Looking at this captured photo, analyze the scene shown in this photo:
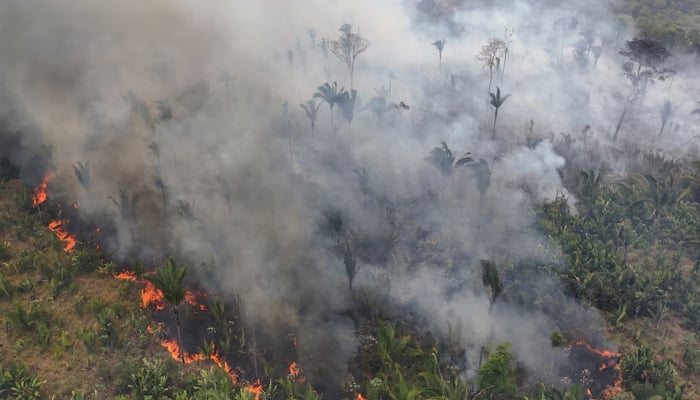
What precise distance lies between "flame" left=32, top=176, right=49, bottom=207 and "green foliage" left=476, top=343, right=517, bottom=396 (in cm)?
2404

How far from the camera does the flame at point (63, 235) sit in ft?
83.4

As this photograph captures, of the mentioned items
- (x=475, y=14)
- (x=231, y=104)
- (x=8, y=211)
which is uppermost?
(x=475, y=14)

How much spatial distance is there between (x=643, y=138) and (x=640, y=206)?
44.5ft

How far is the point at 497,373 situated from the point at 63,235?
21.7m

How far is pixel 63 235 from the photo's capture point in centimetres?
2630

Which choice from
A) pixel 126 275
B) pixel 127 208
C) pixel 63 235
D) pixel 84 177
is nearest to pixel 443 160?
pixel 127 208

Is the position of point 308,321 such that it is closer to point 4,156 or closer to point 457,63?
point 4,156

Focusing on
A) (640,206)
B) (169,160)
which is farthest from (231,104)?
(640,206)

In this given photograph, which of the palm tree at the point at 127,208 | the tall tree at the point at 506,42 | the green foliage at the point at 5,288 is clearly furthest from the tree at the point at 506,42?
the green foliage at the point at 5,288

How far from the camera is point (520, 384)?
741 inches

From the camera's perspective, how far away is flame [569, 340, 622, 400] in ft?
61.4

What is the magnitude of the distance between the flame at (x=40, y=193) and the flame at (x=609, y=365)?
89.0ft

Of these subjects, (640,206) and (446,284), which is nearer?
(446,284)

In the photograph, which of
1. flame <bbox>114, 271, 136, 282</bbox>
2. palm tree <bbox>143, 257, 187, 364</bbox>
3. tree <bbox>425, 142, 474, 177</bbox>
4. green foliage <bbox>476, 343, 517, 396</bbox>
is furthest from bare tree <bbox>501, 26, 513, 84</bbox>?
palm tree <bbox>143, 257, 187, 364</bbox>
